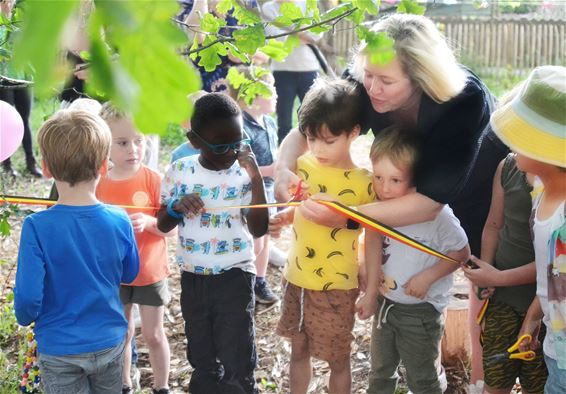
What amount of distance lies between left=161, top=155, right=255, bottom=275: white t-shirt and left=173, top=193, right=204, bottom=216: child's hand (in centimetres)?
5

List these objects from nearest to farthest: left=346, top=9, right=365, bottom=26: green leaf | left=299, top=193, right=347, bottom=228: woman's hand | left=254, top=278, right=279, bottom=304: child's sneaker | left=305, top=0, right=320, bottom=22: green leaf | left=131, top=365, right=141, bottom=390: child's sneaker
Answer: left=346, top=9, right=365, bottom=26: green leaf, left=305, top=0, right=320, bottom=22: green leaf, left=299, top=193, right=347, bottom=228: woman's hand, left=131, top=365, right=141, bottom=390: child's sneaker, left=254, top=278, right=279, bottom=304: child's sneaker

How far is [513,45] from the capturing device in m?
16.5

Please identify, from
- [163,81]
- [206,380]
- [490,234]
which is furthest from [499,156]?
[163,81]

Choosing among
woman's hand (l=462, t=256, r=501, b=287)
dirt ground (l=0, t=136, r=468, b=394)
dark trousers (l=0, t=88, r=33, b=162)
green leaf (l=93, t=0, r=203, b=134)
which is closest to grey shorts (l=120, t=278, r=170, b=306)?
dirt ground (l=0, t=136, r=468, b=394)

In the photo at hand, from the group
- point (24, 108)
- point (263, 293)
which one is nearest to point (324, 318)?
point (263, 293)

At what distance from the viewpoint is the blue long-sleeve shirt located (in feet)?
7.66

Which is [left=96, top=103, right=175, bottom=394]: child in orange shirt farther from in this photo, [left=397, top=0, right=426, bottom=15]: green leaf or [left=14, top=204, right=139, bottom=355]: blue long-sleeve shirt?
[left=397, top=0, right=426, bottom=15]: green leaf

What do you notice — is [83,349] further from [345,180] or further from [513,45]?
[513,45]

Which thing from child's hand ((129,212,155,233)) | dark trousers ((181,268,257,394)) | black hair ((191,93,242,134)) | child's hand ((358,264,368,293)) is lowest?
dark trousers ((181,268,257,394))

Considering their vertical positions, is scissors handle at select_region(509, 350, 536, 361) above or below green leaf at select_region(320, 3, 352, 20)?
below

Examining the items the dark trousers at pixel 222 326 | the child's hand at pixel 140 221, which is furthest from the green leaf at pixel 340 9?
the child's hand at pixel 140 221

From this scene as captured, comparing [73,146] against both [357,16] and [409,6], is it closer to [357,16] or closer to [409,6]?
[357,16]

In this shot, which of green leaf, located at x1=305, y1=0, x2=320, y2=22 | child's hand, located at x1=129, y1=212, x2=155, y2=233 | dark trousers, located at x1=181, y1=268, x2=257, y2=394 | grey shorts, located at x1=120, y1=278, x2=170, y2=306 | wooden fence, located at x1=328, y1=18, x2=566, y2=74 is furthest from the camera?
wooden fence, located at x1=328, y1=18, x2=566, y2=74

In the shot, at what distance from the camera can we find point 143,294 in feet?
10.7
